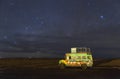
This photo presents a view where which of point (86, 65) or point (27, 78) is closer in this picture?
point (27, 78)

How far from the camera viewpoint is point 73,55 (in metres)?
47.7

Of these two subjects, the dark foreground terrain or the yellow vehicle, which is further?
the yellow vehicle

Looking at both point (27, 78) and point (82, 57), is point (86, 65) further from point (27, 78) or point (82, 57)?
point (27, 78)

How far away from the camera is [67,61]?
47.7m

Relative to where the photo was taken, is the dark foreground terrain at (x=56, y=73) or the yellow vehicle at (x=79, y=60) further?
the yellow vehicle at (x=79, y=60)

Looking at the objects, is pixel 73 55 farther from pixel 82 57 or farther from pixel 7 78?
pixel 7 78

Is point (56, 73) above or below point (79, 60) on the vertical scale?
below

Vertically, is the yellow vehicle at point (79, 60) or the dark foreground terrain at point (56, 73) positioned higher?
the yellow vehicle at point (79, 60)

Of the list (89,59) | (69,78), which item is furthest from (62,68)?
(69,78)

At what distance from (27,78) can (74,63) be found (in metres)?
19.5

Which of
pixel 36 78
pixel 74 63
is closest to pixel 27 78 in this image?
pixel 36 78

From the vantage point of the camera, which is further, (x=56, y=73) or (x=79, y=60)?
(x=79, y=60)

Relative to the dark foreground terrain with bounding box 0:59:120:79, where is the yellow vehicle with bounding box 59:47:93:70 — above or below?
above

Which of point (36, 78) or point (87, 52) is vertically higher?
point (87, 52)
